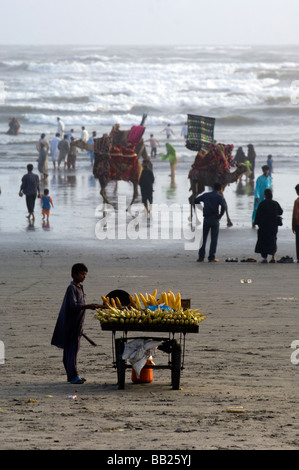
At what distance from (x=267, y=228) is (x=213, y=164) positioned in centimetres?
527

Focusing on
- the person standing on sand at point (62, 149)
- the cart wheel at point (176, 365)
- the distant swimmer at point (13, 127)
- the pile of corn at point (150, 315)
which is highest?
the pile of corn at point (150, 315)

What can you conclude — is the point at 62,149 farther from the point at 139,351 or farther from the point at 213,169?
the point at 139,351

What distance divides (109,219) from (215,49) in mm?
89351

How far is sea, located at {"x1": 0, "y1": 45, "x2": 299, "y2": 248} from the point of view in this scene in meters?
26.4

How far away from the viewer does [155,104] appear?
6550cm

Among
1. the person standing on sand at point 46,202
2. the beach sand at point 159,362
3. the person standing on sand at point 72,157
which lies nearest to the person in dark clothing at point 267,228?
the beach sand at point 159,362

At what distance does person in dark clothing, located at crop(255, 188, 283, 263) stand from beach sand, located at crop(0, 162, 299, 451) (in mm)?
336

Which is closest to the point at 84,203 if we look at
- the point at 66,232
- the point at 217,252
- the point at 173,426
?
the point at 66,232

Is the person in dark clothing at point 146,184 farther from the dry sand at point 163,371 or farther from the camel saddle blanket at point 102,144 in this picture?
the dry sand at point 163,371

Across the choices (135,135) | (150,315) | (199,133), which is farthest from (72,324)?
(135,135)

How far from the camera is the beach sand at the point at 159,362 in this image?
6699 mm

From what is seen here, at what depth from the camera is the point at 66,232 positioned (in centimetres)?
1916

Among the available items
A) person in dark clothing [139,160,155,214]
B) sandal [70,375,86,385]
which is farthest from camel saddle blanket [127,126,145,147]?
sandal [70,375,86,385]

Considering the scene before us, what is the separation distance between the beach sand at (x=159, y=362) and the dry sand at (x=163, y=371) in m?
0.01
